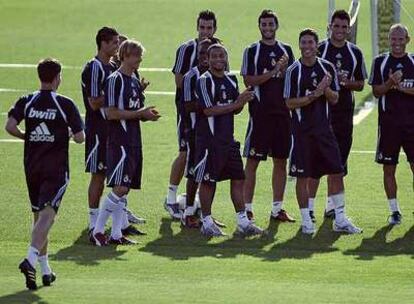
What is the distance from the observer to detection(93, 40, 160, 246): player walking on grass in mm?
14609

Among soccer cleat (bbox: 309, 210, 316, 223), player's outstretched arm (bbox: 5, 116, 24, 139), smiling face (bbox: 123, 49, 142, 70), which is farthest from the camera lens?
soccer cleat (bbox: 309, 210, 316, 223)

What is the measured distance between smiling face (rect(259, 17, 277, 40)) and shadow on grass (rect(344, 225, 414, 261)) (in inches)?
102

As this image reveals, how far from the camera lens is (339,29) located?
15.9 metres

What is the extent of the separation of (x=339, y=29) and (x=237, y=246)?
2.88m

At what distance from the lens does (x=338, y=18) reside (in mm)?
15789

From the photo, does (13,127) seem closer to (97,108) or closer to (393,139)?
(97,108)

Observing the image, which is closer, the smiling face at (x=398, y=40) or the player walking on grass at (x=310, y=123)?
the player walking on grass at (x=310, y=123)

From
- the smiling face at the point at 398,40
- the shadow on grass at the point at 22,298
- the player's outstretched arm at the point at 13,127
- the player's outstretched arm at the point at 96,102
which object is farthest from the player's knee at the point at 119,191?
the smiling face at the point at 398,40

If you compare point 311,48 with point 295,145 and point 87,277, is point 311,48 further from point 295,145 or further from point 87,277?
point 87,277

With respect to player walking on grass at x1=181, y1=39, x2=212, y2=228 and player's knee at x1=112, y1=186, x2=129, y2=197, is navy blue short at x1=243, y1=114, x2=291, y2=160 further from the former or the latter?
player's knee at x1=112, y1=186, x2=129, y2=197

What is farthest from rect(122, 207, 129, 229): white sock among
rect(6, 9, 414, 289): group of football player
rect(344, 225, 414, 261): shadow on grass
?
rect(344, 225, 414, 261): shadow on grass

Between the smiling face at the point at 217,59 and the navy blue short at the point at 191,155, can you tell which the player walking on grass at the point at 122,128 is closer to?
the smiling face at the point at 217,59

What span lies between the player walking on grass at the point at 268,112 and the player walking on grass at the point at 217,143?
0.77 m

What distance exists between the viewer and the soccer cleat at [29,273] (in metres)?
12.4
